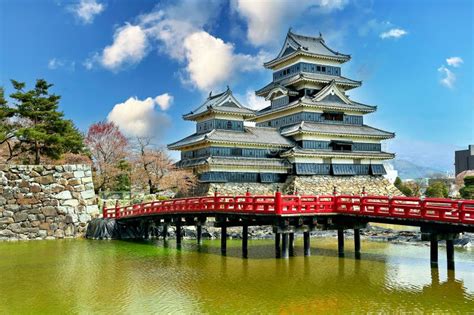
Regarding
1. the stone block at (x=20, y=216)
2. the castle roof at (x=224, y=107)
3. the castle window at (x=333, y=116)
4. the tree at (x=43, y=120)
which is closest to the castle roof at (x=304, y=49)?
the castle window at (x=333, y=116)

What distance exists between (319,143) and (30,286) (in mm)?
34361

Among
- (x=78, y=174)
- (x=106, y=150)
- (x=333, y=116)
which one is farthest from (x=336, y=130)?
(x=78, y=174)

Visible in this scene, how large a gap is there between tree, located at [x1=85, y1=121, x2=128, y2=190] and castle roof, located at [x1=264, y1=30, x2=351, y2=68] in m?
19.8

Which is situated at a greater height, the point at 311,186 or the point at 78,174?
the point at 78,174

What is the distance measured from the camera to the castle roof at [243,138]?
42713 mm

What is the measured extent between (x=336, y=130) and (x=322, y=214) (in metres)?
26.7

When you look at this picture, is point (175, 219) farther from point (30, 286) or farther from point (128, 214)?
point (30, 286)

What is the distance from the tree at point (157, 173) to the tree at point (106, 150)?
1724 millimetres

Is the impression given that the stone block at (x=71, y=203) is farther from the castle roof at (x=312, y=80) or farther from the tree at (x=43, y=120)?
the castle roof at (x=312, y=80)

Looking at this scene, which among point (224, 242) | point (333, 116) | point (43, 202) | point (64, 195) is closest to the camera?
point (224, 242)

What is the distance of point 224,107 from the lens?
4462cm

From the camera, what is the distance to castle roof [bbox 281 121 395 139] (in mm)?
46156

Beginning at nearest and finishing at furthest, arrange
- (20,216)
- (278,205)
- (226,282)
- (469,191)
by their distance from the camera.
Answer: (226,282), (278,205), (20,216), (469,191)

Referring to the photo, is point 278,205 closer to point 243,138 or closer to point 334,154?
point 243,138
